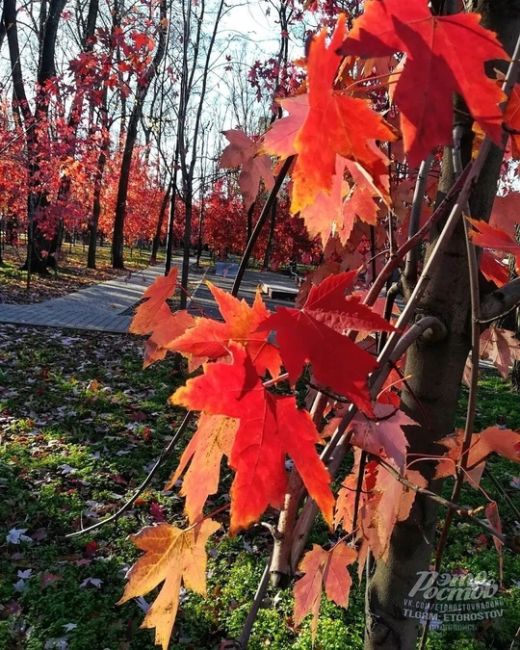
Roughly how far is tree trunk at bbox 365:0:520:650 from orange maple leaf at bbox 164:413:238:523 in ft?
1.10

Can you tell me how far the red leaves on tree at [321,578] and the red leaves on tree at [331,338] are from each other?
70cm

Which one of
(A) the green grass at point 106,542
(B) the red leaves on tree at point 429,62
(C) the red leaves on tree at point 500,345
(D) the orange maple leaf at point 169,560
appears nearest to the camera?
(B) the red leaves on tree at point 429,62

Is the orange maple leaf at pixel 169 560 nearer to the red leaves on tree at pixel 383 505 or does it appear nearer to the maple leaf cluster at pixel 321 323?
the maple leaf cluster at pixel 321 323

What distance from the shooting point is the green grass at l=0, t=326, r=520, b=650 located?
90.9 inches

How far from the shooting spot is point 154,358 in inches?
46.9

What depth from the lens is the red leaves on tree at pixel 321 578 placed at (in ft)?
3.71

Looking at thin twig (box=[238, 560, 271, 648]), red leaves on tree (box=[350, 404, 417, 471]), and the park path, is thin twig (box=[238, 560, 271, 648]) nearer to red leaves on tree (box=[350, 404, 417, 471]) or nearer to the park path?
red leaves on tree (box=[350, 404, 417, 471])

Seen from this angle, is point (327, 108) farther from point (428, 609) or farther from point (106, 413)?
point (106, 413)

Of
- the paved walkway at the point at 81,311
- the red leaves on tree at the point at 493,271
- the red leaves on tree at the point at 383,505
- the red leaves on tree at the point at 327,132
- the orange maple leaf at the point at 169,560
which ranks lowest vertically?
the paved walkway at the point at 81,311

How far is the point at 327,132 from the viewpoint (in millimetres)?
549

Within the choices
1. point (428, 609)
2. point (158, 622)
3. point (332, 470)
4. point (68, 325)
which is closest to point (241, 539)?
point (428, 609)

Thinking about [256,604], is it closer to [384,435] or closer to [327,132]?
[384,435]

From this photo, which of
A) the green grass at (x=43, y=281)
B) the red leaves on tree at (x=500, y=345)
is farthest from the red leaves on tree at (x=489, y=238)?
the green grass at (x=43, y=281)

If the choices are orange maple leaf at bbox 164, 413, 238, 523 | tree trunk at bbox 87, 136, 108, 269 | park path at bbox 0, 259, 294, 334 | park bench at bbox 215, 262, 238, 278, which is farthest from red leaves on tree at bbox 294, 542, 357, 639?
park bench at bbox 215, 262, 238, 278
